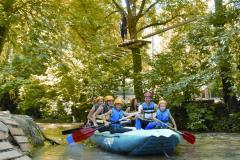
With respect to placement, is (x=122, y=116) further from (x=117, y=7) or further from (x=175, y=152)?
(x=117, y=7)

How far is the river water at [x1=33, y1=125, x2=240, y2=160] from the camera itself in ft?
37.8

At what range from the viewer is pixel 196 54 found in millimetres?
19875

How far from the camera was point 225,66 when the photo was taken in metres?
17.7

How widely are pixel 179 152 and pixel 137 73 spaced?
10.1 m

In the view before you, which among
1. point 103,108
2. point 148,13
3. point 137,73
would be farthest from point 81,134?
point 148,13

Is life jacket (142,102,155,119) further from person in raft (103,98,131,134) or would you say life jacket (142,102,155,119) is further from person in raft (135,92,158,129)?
person in raft (103,98,131,134)

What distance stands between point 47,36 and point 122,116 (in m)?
4.06

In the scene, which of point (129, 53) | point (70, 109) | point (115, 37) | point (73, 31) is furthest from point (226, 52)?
point (115, 37)

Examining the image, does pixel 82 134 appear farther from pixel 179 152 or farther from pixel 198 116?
pixel 198 116

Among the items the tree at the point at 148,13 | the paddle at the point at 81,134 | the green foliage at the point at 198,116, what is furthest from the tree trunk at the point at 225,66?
the paddle at the point at 81,134

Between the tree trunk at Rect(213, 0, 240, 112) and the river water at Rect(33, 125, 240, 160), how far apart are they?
299 centimetres

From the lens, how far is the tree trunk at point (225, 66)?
1709 centimetres

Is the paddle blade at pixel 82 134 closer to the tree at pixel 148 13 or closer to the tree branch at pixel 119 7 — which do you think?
the tree at pixel 148 13

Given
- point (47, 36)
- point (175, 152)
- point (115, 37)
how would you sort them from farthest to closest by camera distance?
point (115, 37), point (47, 36), point (175, 152)
